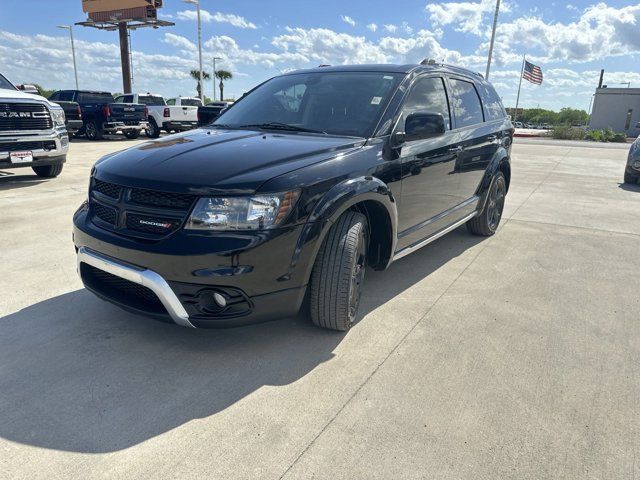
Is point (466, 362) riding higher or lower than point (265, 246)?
lower

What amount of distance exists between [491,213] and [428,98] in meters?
2.11

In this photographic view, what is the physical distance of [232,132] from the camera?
11.4 feet

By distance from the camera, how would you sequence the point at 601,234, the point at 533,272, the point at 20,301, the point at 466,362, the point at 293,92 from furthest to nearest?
the point at 601,234
the point at 533,272
the point at 293,92
the point at 20,301
the point at 466,362

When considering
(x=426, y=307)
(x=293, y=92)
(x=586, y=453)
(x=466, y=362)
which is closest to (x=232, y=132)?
(x=293, y=92)

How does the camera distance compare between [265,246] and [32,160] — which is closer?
[265,246]

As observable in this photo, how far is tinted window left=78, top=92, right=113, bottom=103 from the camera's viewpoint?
17.4 meters

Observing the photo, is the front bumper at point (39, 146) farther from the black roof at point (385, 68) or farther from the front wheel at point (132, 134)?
the front wheel at point (132, 134)

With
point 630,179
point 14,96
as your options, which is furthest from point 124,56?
point 630,179

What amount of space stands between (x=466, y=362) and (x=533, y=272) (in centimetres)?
191

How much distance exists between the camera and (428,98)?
3.80 meters

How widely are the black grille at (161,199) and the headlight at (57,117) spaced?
6417mm

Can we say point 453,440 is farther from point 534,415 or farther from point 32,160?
point 32,160

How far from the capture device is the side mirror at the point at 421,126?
10.3 feet

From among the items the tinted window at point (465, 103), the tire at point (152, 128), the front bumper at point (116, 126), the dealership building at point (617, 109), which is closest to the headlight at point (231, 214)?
the tinted window at point (465, 103)
